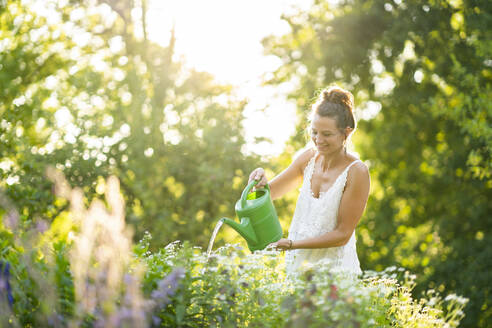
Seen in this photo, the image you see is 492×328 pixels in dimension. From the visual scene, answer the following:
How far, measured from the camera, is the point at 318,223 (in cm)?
297

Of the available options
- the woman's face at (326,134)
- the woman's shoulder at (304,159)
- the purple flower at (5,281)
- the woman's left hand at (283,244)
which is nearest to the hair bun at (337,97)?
the woman's face at (326,134)

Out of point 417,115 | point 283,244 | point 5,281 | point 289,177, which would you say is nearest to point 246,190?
point 283,244

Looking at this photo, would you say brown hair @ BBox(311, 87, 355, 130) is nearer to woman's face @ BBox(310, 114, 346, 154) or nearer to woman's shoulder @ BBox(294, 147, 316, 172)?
woman's face @ BBox(310, 114, 346, 154)

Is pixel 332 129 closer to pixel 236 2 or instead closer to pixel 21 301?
pixel 21 301

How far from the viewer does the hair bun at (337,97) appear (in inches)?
116

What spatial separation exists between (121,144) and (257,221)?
351 centimetres

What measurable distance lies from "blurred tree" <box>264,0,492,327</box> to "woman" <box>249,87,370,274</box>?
4.17 metres

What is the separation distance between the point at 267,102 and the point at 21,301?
5714 mm

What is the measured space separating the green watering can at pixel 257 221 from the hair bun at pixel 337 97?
0.58 metres

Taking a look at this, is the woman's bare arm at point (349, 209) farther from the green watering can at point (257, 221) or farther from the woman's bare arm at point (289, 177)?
the woman's bare arm at point (289, 177)

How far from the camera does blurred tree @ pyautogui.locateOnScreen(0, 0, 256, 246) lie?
5617 millimetres

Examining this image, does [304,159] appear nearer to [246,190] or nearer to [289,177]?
[289,177]

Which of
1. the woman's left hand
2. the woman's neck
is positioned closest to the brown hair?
the woman's neck

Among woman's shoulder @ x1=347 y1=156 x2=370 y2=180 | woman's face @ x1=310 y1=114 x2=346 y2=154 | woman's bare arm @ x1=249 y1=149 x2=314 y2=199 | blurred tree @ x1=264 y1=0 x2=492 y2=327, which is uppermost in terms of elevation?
woman's face @ x1=310 y1=114 x2=346 y2=154
